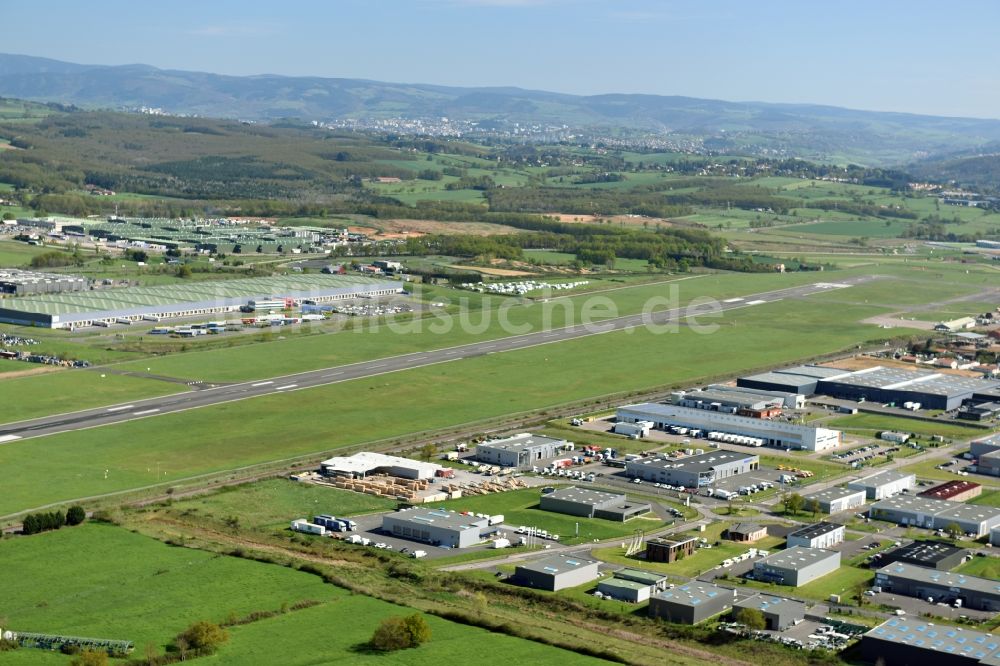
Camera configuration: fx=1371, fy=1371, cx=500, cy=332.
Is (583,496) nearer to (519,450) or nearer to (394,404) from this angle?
(519,450)

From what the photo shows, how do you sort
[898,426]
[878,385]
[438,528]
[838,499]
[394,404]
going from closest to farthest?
[438,528]
[838,499]
[898,426]
[394,404]
[878,385]

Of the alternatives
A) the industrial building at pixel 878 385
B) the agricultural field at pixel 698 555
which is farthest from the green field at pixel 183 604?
the industrial building at pixel 878 385

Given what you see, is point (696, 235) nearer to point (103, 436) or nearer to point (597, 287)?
point (597, 287)

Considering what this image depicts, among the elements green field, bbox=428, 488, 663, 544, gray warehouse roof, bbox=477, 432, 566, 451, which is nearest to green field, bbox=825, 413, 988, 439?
gray warehouse roof, bbox=477, 432, 566, 451

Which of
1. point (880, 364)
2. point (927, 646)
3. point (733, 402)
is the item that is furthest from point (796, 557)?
point (880, 364)

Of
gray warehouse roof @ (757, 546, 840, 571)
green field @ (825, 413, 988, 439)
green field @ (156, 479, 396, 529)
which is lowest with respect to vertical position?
green field @ (156, 479, 396, 529)

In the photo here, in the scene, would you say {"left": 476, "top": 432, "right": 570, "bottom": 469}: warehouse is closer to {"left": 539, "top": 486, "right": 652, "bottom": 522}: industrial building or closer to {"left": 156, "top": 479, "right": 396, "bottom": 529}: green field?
{"left": 539, "top": 486, "right": 652, "bottom": 522}: industrial building

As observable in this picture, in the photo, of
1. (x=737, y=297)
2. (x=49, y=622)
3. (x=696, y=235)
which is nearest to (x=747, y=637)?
(x=49, y=622)
